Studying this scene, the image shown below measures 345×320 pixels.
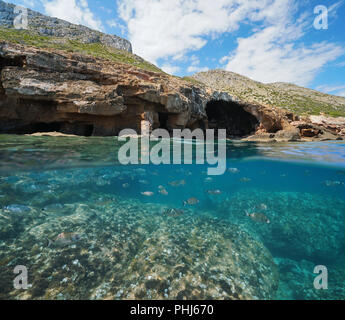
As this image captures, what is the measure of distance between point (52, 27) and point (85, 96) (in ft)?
134

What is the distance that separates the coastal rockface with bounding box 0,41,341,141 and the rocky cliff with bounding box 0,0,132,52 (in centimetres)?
3092

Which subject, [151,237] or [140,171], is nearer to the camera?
[151,237]

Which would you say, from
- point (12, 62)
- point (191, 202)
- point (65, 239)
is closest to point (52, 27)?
point (12, 62)

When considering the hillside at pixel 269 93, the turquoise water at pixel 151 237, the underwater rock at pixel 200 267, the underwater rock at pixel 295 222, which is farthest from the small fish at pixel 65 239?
the hillside at pixel 269 93

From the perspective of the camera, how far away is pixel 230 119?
30344 millimetres

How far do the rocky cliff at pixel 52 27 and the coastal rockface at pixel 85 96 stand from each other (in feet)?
101

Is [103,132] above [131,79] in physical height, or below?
below

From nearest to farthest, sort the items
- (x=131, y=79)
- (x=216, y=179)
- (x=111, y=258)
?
(x=111, y=258)
(x=216, y=179)
(x=131, y=79)

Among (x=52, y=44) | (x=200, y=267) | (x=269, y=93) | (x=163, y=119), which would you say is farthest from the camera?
(x=269, y=93)

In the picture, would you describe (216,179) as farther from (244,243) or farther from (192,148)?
(244,243)

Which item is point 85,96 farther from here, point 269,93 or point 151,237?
point 269,93

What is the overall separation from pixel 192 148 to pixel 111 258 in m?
12.2

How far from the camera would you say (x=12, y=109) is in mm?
14984
